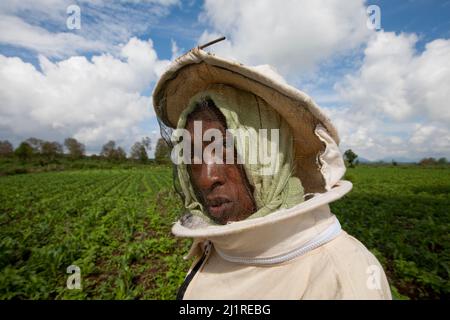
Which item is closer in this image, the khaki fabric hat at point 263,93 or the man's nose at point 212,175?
the khaki fabric hat at point 263,93

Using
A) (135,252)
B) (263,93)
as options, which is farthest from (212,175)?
(135,252)

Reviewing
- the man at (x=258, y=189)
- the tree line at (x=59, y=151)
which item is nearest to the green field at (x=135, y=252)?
the man at (x=258, y=189)

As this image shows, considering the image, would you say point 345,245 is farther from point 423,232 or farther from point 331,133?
point 423,232

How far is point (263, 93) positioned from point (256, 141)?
0.82 ft

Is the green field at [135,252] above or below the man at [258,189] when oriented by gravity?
below

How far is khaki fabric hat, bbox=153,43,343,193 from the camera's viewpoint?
1169 mm

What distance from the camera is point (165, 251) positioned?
643cm

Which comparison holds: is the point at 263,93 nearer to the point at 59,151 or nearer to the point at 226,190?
the point at 226,190

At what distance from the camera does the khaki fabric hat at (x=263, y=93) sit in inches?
46.0

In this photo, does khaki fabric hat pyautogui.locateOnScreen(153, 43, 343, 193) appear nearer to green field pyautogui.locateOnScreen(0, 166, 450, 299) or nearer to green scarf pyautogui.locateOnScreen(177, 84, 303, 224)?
green scarf pyautogui.locateOnScreen(177, 84, 303, 224)

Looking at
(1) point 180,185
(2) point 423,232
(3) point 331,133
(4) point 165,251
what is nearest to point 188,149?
(1) point 180,185

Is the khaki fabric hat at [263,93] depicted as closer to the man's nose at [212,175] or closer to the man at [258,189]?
the man at [258,189]

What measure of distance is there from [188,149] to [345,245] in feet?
3.12

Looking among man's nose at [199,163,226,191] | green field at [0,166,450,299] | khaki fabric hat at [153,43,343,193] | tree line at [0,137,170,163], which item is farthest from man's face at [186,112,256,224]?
tree line at [0,137,170,163]
